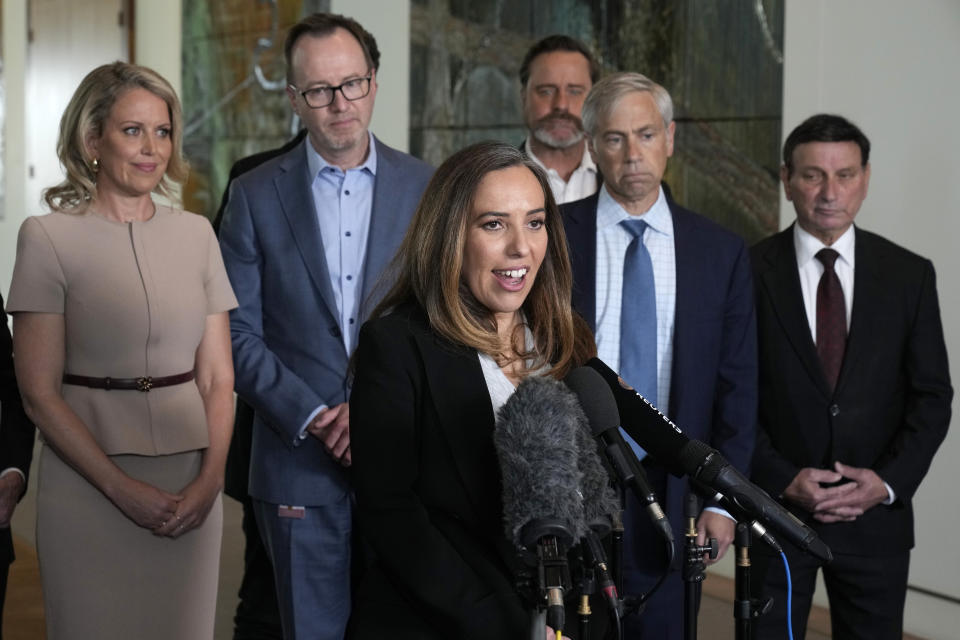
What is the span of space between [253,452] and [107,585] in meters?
0.50

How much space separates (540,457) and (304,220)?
5.30 feet

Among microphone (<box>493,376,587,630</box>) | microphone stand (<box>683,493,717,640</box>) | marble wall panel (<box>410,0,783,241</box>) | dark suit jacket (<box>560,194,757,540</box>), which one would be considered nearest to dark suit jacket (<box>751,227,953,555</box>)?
dark suit jacket (<box>560,194,757,540</box>)

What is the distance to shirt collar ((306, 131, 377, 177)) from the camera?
3.14m

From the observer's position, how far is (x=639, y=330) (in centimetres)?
293

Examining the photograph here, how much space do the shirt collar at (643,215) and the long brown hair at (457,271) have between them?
87cm

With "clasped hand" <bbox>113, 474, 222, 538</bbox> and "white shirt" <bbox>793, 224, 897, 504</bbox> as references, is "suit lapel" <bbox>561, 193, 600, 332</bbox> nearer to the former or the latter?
"white shirt" <bbox>793, 224, 897, 504</bbox>

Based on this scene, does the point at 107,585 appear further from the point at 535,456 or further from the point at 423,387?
the point at 535,456

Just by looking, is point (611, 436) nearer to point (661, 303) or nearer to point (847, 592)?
point (661, 303)

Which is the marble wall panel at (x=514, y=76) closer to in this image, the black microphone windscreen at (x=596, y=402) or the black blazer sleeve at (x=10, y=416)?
the black blazer sleeve at (x=10, y=416)

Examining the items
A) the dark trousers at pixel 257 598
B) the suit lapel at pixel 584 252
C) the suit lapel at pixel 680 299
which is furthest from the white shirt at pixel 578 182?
the dark trousers at pixel 257 598

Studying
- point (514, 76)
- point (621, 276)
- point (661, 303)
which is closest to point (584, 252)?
point (621, 276)

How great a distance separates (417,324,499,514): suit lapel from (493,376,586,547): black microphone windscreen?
0.31 metres

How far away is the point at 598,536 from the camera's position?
5.50 feet

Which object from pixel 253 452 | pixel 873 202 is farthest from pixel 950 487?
pixel 253 452
